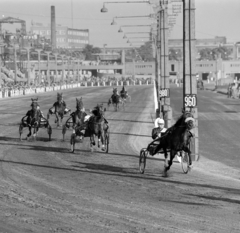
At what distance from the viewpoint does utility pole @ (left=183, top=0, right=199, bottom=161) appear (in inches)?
747

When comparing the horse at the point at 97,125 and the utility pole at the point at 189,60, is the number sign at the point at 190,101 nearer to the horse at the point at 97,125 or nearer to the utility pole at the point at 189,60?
the utility pole at the point at 189,60

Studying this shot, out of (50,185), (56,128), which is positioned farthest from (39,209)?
(56,128)

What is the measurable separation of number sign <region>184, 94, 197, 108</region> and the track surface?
1.66 meters

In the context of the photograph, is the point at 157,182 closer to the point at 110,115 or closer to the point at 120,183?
the point at 120,183

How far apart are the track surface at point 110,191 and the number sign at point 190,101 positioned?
5.43 ft

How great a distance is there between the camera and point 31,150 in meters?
21.2

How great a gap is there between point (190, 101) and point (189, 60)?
4.22ft

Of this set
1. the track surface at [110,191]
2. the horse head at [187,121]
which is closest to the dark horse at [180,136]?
the horse head at [187,121]

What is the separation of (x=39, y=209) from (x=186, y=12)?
957 centimetres

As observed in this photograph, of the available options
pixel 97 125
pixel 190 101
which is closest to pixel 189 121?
pixel 190 101

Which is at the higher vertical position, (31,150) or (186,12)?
(186,12)

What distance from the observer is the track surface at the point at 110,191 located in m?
10.1

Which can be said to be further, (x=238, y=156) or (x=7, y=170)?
(x=238, y=156)

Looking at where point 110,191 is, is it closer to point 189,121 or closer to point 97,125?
point 189,121
